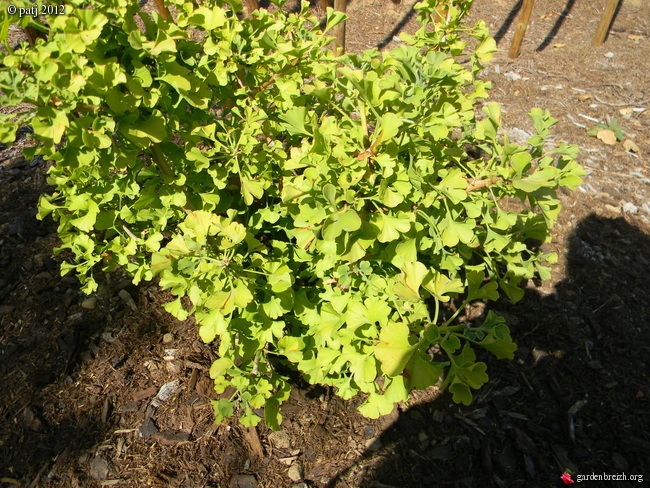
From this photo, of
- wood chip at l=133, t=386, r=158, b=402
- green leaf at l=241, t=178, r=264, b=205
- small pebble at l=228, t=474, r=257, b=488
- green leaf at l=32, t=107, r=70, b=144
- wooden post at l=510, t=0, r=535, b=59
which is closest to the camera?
green leaf at l=32, t=107, r=70, b=144

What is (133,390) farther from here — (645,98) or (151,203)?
(645,98)

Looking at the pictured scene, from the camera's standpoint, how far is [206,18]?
52.6 inches

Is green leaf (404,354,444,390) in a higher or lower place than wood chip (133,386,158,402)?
higher

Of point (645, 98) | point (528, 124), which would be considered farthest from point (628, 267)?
point (645, 98)

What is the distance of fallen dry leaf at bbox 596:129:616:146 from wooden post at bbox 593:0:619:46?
2.18 meters

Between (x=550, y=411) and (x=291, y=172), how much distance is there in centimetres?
191

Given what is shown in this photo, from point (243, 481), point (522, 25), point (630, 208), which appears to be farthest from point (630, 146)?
point (243, 481)

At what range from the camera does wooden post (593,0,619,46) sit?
533 centimetres

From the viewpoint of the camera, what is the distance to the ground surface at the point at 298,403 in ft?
6.92

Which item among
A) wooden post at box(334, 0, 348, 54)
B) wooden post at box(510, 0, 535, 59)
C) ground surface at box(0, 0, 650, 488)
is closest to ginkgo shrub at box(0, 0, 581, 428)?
ground surface at box(0, 0, 650, 488)

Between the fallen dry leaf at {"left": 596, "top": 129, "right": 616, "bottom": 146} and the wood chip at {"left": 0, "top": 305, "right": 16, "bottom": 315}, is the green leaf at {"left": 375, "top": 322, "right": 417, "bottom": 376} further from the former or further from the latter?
the fallen dry leaf at {"left": 596, "top": 129, "right": 616, "bottom": 146}

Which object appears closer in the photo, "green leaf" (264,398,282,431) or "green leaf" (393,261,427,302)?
"green leaf" (393,261,427,302)

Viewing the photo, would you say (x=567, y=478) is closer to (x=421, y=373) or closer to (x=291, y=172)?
(x=421, y=373)

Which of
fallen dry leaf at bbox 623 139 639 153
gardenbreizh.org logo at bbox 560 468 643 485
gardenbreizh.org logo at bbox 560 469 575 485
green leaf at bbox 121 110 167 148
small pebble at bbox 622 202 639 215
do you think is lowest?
gardenbreizh.org logo at bbox 560 468 643 485
